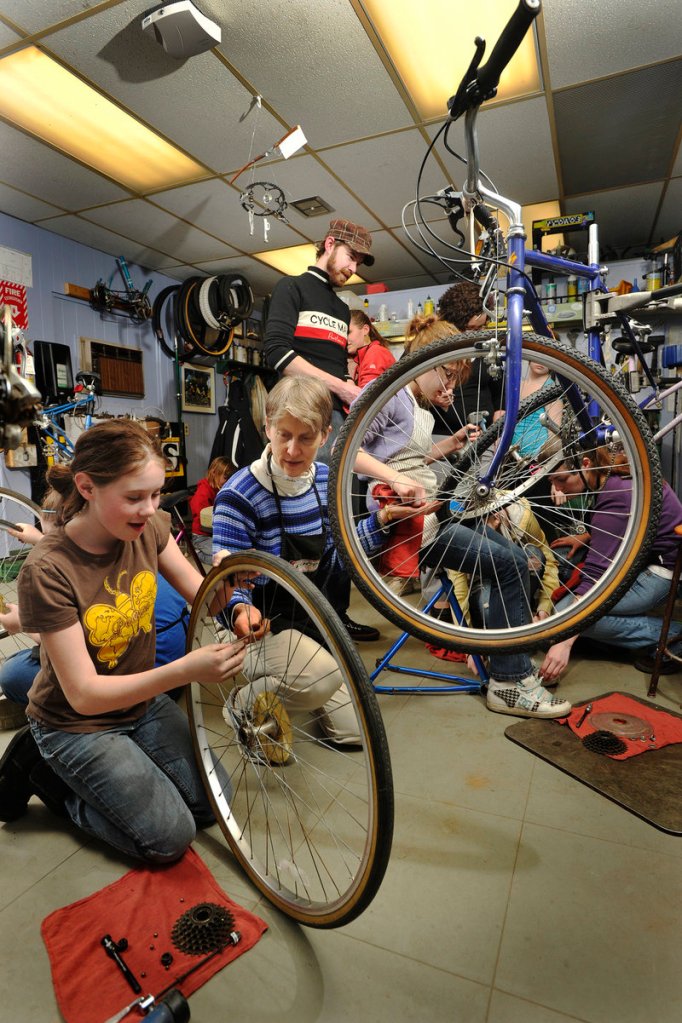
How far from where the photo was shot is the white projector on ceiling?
2.02m

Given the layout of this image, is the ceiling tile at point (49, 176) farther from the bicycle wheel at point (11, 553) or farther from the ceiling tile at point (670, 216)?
the ceiling tile at point (670, 216)

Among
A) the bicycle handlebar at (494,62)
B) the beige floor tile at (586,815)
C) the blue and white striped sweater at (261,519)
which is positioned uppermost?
the bicycle handlebar at (494,62)

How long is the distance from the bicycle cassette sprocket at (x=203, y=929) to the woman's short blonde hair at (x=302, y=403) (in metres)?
1.09

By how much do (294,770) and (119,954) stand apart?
0.69 metres

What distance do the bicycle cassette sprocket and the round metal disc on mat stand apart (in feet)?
4.51

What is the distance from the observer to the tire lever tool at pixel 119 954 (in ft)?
3.46

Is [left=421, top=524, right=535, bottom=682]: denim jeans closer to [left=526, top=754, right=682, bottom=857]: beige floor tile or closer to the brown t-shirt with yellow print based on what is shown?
[left=526, top=754, right=682, bottom=857]: beige floor tile

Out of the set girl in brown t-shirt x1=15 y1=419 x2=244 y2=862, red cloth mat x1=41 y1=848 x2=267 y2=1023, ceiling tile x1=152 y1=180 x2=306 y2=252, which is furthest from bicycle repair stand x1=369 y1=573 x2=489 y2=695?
ceiling tile x1=152 y1=180 x2=306 y2=252

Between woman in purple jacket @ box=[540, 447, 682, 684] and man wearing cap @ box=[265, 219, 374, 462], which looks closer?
man wearing cap @ box=[265, 219, 374, 462]


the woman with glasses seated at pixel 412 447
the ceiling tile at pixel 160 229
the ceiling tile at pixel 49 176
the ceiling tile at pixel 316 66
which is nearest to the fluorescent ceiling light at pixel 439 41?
the ceiling tile at pixel 316 66

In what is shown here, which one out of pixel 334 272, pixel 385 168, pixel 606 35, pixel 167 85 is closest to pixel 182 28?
pixel 167 85

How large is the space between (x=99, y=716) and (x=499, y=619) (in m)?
1.30

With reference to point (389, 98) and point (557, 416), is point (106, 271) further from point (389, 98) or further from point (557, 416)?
point (557, 416)

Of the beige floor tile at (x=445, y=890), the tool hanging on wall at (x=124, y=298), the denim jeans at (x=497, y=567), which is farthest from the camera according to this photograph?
the tool hanging on wall at (x=124, y=298)
